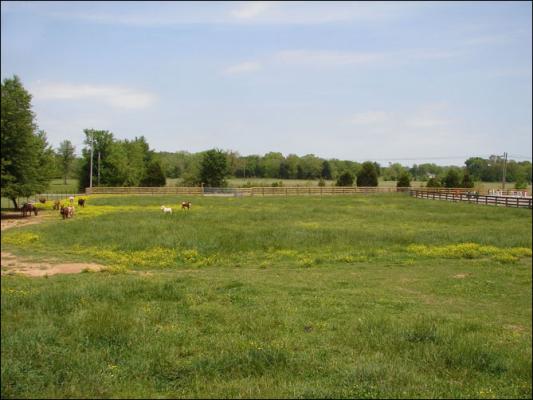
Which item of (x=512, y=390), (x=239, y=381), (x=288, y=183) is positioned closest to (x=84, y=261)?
(x=239, y=381)

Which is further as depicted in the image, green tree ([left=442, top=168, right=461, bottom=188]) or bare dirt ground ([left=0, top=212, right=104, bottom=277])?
green tree ([left=442, top=168, right=461, bottom=188])

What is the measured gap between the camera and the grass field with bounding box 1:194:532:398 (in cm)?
602

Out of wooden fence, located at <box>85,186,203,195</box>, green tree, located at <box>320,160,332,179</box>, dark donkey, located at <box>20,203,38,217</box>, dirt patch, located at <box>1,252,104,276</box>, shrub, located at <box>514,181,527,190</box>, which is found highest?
green tree, located at <box>320,160,332,179</box>

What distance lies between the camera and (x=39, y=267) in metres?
15.9

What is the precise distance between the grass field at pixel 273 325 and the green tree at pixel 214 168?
2332 inches

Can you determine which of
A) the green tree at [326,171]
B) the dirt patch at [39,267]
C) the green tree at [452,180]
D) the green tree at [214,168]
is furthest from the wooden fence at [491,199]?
the dirt patch at [39,267]

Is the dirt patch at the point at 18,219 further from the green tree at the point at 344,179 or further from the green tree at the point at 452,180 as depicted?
the green tree at the point at 452,180

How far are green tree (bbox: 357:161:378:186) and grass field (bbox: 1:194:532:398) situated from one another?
192 feet

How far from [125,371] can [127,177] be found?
78398 millimetres

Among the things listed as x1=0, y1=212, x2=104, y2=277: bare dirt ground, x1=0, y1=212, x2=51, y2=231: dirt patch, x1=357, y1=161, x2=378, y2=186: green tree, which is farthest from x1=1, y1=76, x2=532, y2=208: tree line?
x1=0, y1=212, x2=104, y2=277: bare dirt ground

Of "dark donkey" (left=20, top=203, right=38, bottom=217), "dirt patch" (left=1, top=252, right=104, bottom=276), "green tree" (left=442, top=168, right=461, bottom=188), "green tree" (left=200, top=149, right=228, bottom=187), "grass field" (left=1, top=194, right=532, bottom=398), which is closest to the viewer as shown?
"grass field" (left=1, top=194, right=532, bottom=398)

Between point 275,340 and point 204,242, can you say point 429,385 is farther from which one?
point 204,242

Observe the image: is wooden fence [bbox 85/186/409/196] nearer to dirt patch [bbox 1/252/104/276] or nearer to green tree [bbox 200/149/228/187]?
green tree [bbox 200/149/228/187]

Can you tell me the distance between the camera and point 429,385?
231 inches
